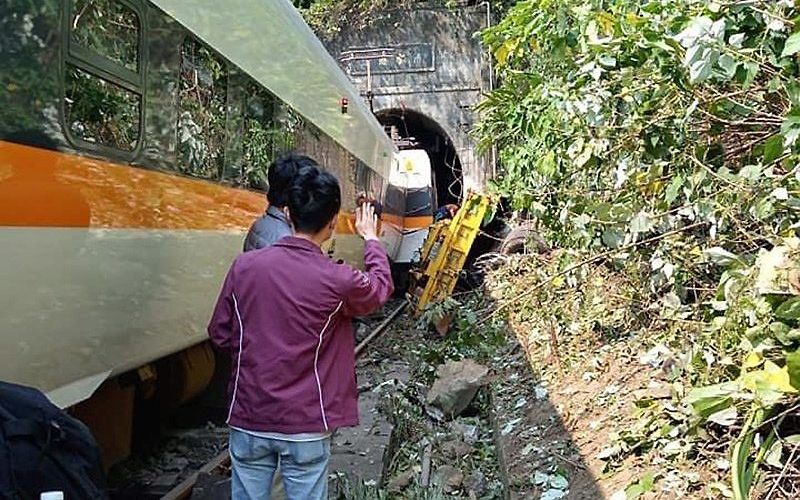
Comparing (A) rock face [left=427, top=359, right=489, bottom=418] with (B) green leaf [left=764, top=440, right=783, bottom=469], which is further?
(A) rock face [left=427, top=359, right=489, bottom=418]

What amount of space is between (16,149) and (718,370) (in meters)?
2.90

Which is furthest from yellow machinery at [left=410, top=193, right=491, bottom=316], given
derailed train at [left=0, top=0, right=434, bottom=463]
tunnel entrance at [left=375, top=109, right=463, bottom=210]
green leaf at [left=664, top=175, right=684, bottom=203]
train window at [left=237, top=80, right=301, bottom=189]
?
green leaf at [left=664, top=175, right=684, bottom=203]

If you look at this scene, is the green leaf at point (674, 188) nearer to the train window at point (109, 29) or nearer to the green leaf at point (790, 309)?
the green leaf at point (790, 309)

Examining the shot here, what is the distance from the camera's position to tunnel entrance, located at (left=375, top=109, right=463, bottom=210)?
18828mm

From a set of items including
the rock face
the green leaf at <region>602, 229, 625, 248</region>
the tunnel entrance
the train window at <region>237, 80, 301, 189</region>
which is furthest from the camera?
the tunnel entrance

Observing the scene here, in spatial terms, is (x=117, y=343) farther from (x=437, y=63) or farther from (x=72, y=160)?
(x=437, y=63)

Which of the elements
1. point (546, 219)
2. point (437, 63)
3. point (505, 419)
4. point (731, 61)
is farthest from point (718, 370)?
point (437, 63)

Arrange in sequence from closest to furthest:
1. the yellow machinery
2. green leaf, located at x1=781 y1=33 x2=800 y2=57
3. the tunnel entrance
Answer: green leaf, located at x1=781 y1=33 x2=800 y2=57 → the yellow machinery → the tunnel entrance

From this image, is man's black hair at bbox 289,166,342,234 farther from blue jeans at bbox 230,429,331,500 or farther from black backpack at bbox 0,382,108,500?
black backpack at bbox 0,382,108,500

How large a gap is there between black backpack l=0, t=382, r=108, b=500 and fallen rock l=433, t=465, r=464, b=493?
2.94 meters

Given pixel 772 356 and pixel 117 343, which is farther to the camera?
pixel 117 343

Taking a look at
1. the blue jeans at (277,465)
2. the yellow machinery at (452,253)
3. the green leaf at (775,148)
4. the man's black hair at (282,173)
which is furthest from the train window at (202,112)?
the yellow machinery at (452,253)

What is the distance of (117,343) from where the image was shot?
3.64m

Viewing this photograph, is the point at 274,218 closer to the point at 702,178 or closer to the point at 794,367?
the point at 702,178
